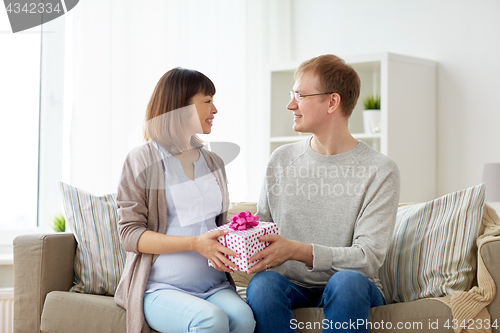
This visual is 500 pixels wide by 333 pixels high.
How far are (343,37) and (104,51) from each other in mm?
1410

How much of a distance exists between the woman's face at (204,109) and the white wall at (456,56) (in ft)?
5.07

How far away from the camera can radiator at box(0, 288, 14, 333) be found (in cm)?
227

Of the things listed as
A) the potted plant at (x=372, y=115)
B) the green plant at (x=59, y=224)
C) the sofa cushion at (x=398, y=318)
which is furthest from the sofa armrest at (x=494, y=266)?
the green plant at (x=59, y=224)

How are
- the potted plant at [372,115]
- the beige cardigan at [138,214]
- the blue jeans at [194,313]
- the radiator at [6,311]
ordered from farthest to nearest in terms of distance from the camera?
the potted plant at [372,115] < the radiator at [6,311] < the beige cardigan at [138,214] < the blue jeans at [194,313]

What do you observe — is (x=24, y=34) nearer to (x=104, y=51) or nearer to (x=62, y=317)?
(x=104, y=51)

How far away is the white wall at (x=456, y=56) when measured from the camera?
2.45m

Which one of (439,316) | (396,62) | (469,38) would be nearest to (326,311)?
(439,316)

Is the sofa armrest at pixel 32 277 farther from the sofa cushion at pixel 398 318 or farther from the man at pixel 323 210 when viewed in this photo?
the sofa cushion at pixel 398 318

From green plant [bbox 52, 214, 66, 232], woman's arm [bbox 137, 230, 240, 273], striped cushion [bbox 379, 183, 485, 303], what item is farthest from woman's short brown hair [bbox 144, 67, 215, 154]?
green plant [bbox 52, 214, 66, 232]

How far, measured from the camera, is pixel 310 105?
1.60 meters

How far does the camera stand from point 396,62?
2484 mm

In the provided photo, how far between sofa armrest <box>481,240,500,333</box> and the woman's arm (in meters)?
0.74

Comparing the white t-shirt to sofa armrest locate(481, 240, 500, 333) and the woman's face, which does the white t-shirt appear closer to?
the woman's face

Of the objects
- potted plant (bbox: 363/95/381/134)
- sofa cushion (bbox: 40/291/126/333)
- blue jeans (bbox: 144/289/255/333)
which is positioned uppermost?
potted plant (bbox: 363/95/381/134)
